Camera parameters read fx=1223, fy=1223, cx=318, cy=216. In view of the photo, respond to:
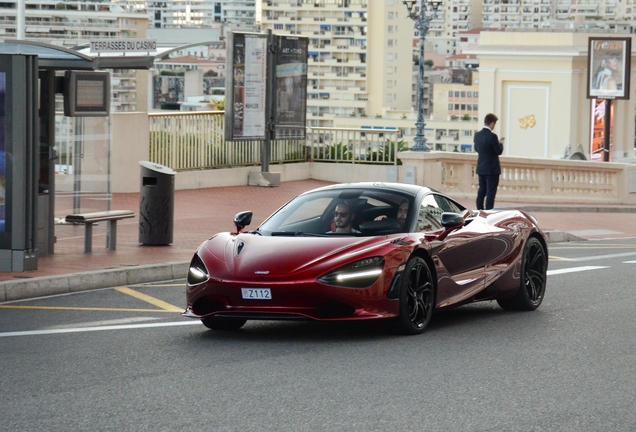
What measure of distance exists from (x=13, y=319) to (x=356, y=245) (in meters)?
3.19

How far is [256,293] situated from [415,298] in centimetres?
129

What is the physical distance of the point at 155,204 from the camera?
15.5 metres

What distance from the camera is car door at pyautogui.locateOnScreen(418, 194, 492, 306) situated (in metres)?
10.0

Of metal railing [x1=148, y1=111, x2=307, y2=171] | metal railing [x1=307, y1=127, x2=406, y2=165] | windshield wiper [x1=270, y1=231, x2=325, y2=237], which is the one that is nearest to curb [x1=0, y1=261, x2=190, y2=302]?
windshield wiper [x1=270, y1=231, x2=325, y2=237]

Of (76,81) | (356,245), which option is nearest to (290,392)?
(356,245)

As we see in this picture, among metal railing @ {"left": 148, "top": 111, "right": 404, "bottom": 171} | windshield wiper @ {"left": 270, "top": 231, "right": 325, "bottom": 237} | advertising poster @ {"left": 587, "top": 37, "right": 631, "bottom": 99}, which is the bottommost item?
windshield wiper @ {"left": 270, "top": 231, "right": 325, "bottom": 237}

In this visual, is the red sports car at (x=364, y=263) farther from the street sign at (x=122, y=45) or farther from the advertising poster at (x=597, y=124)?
the advertising poster at (x=597, y=124)

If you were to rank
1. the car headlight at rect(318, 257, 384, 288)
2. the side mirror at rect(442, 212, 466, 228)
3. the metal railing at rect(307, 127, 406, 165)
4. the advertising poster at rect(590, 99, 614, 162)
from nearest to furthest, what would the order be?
the car headlight at rect(318, 257, 384, 288) < the side mirror at rect(442, 212, 466, 228) < the metal railing at rect(307, 127, 406, 165) < the advertising poster at rect(590, 99, 614, 162)

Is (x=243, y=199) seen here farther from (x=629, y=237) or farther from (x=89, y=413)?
(x=89, y=413)

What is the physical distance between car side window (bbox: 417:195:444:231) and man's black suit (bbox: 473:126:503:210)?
1049cm

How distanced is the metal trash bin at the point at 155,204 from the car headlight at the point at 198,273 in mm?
5856

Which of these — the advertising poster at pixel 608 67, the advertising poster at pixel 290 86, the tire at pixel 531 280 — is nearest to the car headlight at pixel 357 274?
the tire at pixel 531 280

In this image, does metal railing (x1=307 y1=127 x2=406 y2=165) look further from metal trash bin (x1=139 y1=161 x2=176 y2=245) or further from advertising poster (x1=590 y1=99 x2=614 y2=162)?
advertising poster (x1=590 y1=99 x2=614 y2=162)

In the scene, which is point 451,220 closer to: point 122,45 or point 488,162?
point 488,162
